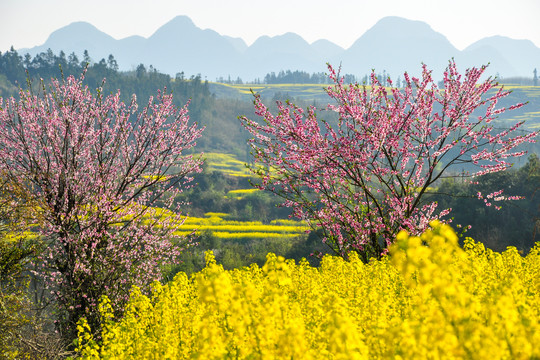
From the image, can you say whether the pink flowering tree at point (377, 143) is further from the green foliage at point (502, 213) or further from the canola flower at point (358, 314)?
the green foliage at point (502, 213)

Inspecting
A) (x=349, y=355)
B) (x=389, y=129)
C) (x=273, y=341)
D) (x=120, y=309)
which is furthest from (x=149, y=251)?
(x=349, y=355)

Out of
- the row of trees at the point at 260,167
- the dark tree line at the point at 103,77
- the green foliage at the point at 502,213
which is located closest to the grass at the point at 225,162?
the dark tree line at the point at 103,77

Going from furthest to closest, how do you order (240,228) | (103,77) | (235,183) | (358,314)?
(103,77) → (235,183) → (240,228) → (358,314)

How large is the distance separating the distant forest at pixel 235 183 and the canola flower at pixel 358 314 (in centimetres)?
194

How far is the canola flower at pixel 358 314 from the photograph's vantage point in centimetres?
315

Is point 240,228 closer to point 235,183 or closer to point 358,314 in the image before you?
point 235,183

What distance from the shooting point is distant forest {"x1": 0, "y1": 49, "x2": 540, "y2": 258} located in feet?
81.8

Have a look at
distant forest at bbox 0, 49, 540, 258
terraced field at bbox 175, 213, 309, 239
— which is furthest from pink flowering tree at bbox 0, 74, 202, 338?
terraced field at bbox 175, 213, 309, 239

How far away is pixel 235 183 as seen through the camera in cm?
6675

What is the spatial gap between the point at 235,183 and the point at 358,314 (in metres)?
60.9

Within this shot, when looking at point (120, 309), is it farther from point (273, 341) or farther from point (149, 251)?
point (273, 341)

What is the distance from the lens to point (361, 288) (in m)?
6.91

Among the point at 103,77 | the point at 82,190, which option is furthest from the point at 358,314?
the point at 103,77

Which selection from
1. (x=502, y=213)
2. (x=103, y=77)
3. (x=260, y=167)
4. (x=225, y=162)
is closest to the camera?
(x=260, y=167)
